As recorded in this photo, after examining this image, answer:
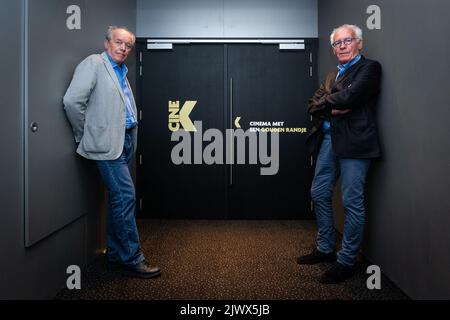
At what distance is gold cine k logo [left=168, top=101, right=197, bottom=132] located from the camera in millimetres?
3477

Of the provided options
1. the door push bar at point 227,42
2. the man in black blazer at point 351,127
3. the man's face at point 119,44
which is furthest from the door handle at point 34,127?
the door push bar at point 227,42

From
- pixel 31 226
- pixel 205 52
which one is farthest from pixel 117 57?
pixel 205 52

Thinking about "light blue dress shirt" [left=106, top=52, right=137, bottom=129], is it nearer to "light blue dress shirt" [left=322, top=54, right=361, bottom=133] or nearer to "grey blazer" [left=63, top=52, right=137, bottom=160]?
"grey blazer" [left=63, top=52, right=137, bottom=160]

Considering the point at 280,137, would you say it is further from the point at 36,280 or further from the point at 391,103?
the point at 36,280

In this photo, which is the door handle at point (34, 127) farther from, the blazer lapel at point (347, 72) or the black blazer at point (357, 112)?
the blazer lapel at point (347, 72)

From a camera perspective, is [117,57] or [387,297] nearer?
[387,297]

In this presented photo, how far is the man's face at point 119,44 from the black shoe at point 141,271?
4.24 ft

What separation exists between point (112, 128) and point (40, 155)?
17.4 inches

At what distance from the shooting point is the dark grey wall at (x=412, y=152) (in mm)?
1467

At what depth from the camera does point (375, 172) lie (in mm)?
2105

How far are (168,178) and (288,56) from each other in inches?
70.7

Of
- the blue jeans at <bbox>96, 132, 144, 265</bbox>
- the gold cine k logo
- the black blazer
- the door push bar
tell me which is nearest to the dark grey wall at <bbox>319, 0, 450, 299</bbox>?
the black blazer

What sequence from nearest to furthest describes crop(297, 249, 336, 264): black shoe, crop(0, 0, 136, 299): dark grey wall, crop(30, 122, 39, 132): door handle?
crop(0, 0, 136, 299): dark grey wall → crop(30, 122, 39, 132): door handle → crop(297, 249, 336, 264): black shoe

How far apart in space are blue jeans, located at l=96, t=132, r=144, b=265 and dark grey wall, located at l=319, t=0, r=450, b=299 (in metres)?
1.54
